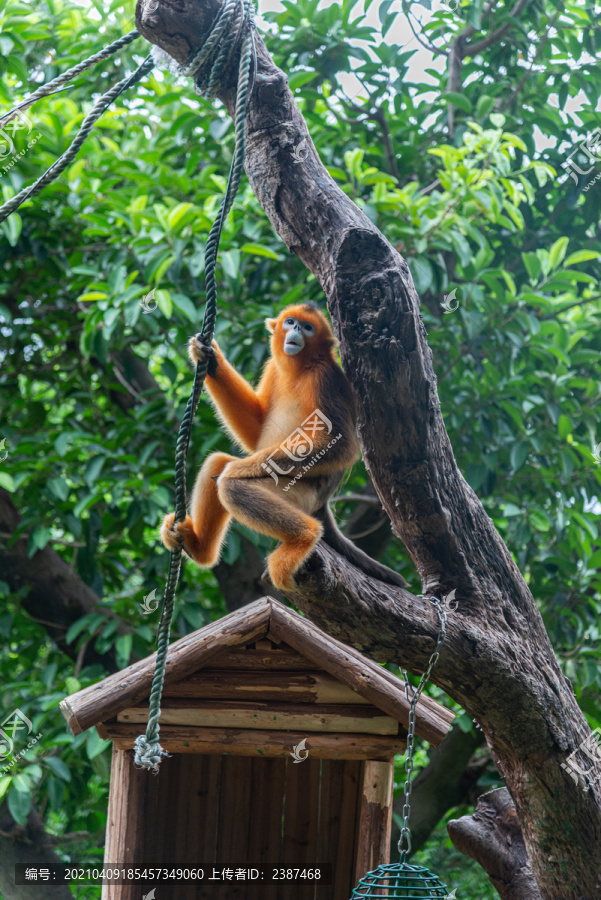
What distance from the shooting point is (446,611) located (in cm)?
281

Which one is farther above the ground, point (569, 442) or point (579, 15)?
point (579, 15)

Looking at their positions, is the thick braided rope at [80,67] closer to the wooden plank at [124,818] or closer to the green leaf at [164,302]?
the green leaf at [164,302]

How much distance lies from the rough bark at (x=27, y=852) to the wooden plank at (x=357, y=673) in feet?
10.8

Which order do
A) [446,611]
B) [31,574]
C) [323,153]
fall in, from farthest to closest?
[31,574], [323,153], [446,611]

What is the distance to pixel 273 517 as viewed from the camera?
2.69m

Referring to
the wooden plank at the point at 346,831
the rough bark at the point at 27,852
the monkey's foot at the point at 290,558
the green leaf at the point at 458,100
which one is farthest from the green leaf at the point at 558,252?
the rough bark at the point at 27,852

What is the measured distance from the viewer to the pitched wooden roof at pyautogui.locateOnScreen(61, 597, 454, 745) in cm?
356

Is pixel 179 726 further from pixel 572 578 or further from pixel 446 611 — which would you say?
pixel 572 578

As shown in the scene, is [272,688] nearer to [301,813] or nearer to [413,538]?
[413,538]

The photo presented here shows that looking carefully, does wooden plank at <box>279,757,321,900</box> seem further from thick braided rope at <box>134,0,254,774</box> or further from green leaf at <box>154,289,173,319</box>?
green leaf at <box>154,289,173,319</box>

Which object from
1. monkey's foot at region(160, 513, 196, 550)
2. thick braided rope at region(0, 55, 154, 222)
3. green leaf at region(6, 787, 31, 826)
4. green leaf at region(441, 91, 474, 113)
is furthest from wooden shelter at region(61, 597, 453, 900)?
green leaf at region(441, 91, 474, 113)

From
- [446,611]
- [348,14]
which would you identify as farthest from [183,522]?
[348,14]

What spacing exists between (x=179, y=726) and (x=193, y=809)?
5.40 ft

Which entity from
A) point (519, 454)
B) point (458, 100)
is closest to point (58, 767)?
point (519, 454)
